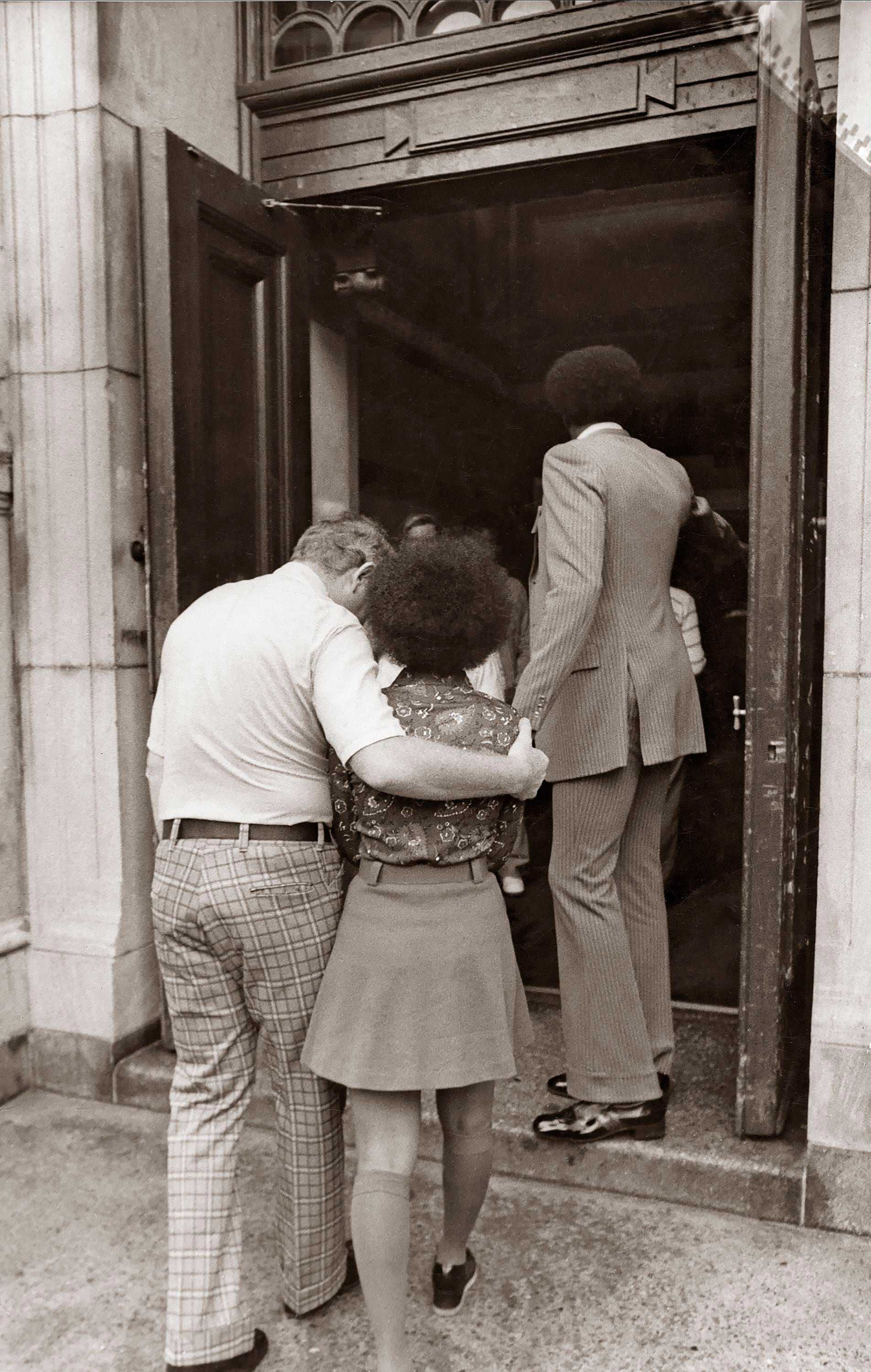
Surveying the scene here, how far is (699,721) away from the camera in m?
3.27

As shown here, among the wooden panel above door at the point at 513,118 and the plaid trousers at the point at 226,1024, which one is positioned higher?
the wooden panel above door at the point at 513,118

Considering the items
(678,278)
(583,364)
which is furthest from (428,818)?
(678,278)

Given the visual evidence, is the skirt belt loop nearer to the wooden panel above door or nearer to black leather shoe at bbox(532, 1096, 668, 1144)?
black leather shoe at bbox(532, 1096, 668, 1144)

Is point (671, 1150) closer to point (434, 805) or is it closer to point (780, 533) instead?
point (434, 805)

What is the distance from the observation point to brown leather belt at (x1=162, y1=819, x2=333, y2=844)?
2.36m

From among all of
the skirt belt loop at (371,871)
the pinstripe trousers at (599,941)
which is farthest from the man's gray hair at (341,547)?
the pinstripe trousers at (599,941)

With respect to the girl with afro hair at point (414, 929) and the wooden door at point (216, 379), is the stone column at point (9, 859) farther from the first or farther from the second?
the girl with afro hair at point (414, 929)

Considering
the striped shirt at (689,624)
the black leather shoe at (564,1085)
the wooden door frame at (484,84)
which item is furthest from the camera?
the striped shirt at (689,624)

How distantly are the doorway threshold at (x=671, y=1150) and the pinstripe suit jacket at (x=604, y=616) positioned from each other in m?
0.88

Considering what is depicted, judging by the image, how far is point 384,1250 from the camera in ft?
6.89

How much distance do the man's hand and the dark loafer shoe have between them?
1.12m

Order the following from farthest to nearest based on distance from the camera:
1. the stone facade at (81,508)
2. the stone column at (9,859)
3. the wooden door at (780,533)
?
the stone column at (9,859)
the stone facade at (81,508)
the wooden door at (780,533)

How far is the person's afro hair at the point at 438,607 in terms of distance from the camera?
216cm

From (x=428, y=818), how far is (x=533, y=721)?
78 cm
